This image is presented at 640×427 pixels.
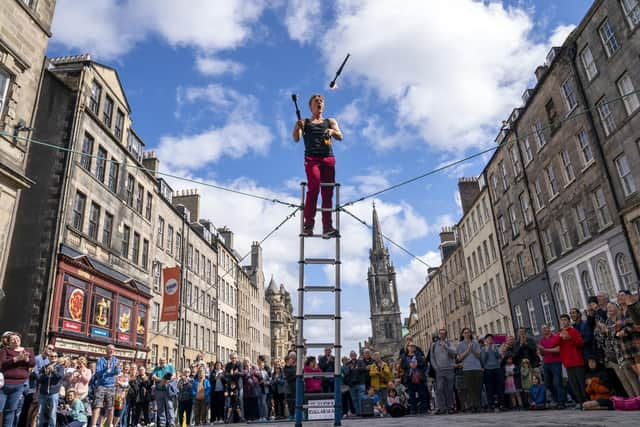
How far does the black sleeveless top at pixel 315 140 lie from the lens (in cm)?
748

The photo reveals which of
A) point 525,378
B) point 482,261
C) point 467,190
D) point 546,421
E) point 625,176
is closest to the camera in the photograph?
point 546,421

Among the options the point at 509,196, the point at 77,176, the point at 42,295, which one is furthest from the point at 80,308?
the point at 509,196

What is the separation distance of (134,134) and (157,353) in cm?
1487

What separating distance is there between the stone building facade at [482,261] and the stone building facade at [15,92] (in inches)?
1227

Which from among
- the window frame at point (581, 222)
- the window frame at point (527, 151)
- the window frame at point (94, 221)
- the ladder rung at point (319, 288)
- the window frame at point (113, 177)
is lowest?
the ladder rung at point (319, 288)

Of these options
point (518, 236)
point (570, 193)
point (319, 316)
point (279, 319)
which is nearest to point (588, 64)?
point (570, 193)

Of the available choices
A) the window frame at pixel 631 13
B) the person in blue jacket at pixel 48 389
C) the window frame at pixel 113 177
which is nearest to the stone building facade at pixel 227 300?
the window frame at pixel 113 177

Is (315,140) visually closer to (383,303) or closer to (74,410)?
(74,410)

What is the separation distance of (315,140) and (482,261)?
34.7m

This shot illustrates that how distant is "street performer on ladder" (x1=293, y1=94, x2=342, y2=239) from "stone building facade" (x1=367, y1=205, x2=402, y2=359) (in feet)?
328

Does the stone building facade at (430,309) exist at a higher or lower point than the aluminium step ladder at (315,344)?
higher

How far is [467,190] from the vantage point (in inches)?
1689

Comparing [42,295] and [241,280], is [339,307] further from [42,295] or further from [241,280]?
[241,280]

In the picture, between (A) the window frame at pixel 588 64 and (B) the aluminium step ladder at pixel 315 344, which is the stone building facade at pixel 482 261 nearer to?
(A) the window frame at pixel 588 64
